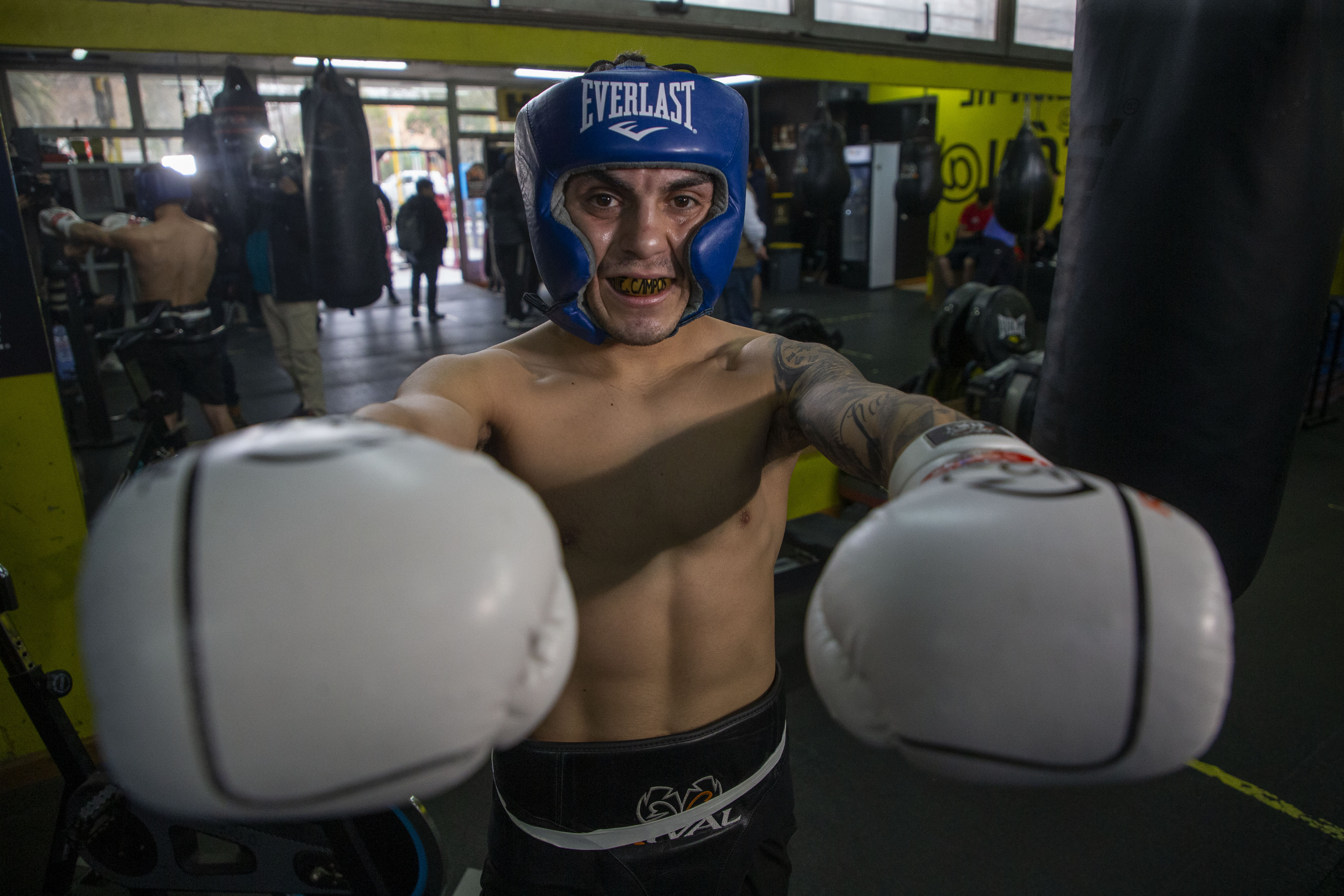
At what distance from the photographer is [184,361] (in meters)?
4.61

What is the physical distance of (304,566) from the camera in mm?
592

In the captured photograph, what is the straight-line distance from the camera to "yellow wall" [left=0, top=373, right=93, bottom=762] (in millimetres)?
2416

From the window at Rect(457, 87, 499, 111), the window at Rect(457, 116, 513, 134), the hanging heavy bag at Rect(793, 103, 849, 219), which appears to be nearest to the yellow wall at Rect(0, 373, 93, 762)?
the hanging heavy bag at Rect(793, 103, 849, 219)

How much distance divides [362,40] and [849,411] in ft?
8.43

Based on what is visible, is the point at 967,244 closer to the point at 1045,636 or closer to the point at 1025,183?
the point at 1025,183

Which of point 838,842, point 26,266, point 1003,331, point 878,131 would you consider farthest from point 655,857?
point 878,131

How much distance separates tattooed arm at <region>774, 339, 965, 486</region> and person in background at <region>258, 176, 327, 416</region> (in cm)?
412

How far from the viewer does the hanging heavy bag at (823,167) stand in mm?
6797

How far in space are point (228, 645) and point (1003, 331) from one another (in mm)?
4474

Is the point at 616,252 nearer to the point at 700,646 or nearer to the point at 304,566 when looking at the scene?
the point at 700,646

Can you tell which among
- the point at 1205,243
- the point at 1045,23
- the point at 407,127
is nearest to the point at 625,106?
the point at 1205,243

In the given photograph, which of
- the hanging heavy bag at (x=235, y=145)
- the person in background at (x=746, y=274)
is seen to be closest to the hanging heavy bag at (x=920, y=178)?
the person in background at (x=746, y=274)

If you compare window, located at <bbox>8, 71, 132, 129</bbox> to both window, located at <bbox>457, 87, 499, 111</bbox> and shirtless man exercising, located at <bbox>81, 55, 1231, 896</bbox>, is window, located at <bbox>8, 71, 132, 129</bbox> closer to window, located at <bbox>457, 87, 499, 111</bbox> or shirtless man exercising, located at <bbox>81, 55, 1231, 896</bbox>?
window, located at <bbox>457, 87, 499, 111</bbox>

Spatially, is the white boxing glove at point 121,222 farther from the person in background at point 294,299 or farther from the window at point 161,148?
the window at point 161,148
